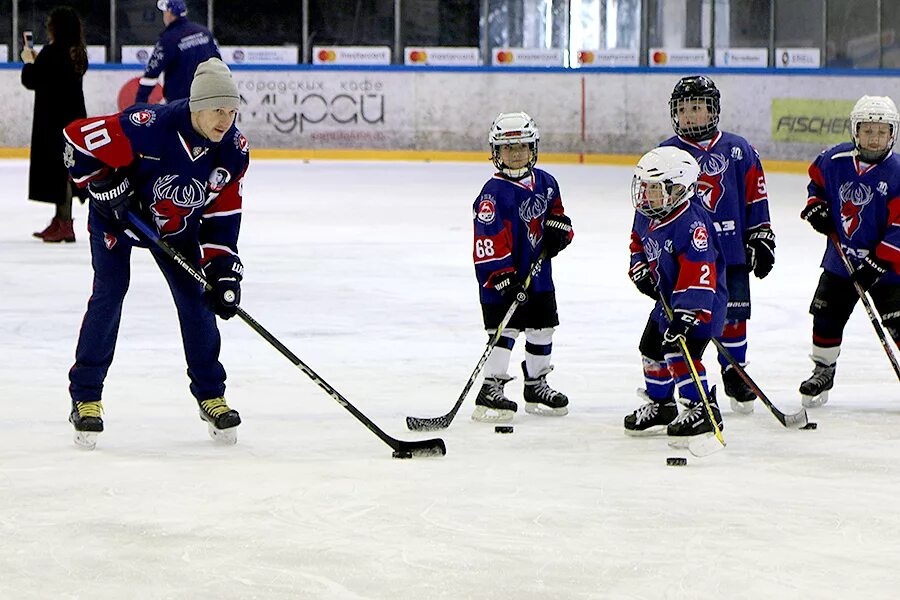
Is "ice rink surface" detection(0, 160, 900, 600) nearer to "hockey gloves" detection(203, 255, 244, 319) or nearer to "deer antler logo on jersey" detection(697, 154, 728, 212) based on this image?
"hockey gloves" detection(203, 255, 244, 319)

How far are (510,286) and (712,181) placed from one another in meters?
0.77

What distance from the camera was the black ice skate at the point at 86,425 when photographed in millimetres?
3912

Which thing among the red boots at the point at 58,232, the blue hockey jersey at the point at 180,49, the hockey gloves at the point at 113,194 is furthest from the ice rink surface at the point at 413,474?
the blue hockey jersey at the point at 180,49

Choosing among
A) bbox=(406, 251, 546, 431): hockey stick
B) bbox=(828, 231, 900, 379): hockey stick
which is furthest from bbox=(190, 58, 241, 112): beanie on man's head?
bbox=(828, 231, 900, 379): hockey stick

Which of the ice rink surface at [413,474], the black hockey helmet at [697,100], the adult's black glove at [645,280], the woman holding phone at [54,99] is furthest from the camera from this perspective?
the woman holding phone at [54,99]

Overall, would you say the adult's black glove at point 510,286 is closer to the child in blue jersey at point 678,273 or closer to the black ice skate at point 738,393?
the child in blue jersey at point 678,273

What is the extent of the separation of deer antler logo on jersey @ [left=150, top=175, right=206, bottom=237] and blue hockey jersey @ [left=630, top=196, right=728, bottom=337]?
1211 millimetres

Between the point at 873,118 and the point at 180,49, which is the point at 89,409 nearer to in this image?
the point at 873,118

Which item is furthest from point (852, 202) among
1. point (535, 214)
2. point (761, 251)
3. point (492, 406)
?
point (492, 406)

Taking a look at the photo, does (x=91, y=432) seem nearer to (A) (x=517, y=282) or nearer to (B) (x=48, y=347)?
(A) (x=517, y=282)

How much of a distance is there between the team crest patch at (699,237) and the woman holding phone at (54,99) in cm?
518

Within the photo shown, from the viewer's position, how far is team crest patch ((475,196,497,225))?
14.3 feet

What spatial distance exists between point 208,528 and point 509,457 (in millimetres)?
988

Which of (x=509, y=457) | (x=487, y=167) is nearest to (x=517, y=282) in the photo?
(x=509, y=457)
